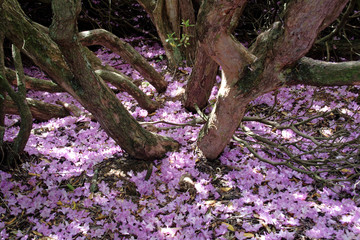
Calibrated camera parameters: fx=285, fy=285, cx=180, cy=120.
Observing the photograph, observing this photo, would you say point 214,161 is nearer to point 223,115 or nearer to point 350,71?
point 223,115

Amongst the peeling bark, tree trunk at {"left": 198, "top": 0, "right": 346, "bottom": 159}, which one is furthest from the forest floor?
the peeling bark

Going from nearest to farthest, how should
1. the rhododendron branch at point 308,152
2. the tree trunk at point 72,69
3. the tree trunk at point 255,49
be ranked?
the tree trunk at point 255,49 → the tree trunk at point 72,69 → the rhododendron branch at point 308,152

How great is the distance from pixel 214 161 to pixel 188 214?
0.80m

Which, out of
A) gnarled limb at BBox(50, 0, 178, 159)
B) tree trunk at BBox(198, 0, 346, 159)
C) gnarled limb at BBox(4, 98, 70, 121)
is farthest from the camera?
gnarled limb at BBox(4, 98, 70, 121)

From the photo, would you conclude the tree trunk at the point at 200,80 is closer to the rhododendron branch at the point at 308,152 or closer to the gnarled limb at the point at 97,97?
the rhododendron branch at the point at 308,152

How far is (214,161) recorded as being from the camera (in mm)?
3268

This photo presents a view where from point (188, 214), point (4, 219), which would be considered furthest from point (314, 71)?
point (4, 219)

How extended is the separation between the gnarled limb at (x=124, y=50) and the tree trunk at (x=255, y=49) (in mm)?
2257

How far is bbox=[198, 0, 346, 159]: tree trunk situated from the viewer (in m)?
1.96

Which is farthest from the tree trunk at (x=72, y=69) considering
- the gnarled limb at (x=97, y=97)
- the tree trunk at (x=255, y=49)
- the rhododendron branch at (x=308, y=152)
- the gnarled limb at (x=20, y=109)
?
the rhododendron branch at (x=308, y=152)

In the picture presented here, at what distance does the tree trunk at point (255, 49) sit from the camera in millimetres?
1964

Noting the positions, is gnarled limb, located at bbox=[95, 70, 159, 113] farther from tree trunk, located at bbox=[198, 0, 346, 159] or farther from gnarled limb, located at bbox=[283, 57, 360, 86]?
gnarled limb, located at bbox=[283, 57, 360, 86]

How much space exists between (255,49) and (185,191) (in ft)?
5.20

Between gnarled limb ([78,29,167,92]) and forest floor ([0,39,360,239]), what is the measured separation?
127 centimetres
